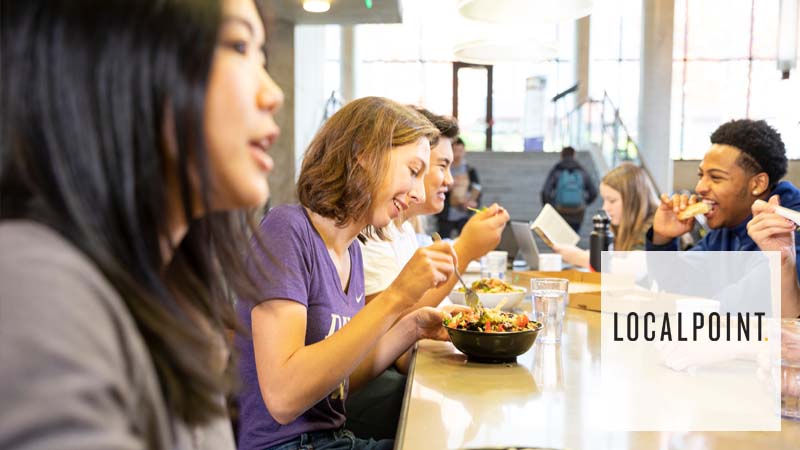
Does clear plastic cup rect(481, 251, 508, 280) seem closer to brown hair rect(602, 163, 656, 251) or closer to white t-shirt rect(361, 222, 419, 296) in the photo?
white t-shirt rect(361, 222, 419, 296)

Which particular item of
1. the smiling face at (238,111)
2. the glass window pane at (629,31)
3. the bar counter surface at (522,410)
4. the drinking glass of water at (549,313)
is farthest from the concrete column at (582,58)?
the smiling face at (238,111)

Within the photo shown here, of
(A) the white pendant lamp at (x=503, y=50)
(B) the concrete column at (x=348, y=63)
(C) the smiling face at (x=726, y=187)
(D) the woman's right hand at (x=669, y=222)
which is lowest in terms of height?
(D) the woman's right hand at (x=669, y=222)

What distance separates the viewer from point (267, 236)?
5.08 feet

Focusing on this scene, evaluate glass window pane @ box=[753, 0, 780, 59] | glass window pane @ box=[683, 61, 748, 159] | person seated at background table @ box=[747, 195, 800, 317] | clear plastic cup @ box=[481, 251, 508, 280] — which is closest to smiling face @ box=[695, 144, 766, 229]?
person seated at background table @ box=[747, 195, 800, 317]

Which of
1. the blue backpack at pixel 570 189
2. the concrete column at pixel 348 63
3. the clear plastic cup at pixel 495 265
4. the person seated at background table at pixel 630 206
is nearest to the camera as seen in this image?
the clear plastic cup at pixel 495 265

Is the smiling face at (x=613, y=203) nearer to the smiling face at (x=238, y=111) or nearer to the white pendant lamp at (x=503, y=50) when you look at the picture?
the white pendant lamp at (x=503, y=50)

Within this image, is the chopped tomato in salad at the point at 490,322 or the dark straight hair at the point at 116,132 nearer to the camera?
the dark straight hair at the point at 116,132

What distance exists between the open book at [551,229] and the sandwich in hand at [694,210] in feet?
2.12

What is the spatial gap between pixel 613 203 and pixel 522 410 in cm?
283

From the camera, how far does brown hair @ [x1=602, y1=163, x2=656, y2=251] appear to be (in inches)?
148

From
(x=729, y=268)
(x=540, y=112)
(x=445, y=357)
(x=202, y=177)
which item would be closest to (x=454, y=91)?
(x=540, y=112)

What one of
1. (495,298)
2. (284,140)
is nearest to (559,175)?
(284,140)

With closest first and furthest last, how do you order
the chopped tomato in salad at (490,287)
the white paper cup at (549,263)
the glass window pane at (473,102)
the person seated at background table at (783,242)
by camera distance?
the person seated at background table at (783,242) → the chopped tomato in salad at (490,287) → the white paper cup at (549,263) → the glass window pane at (473,102)

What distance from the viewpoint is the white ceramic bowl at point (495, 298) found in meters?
2.12
